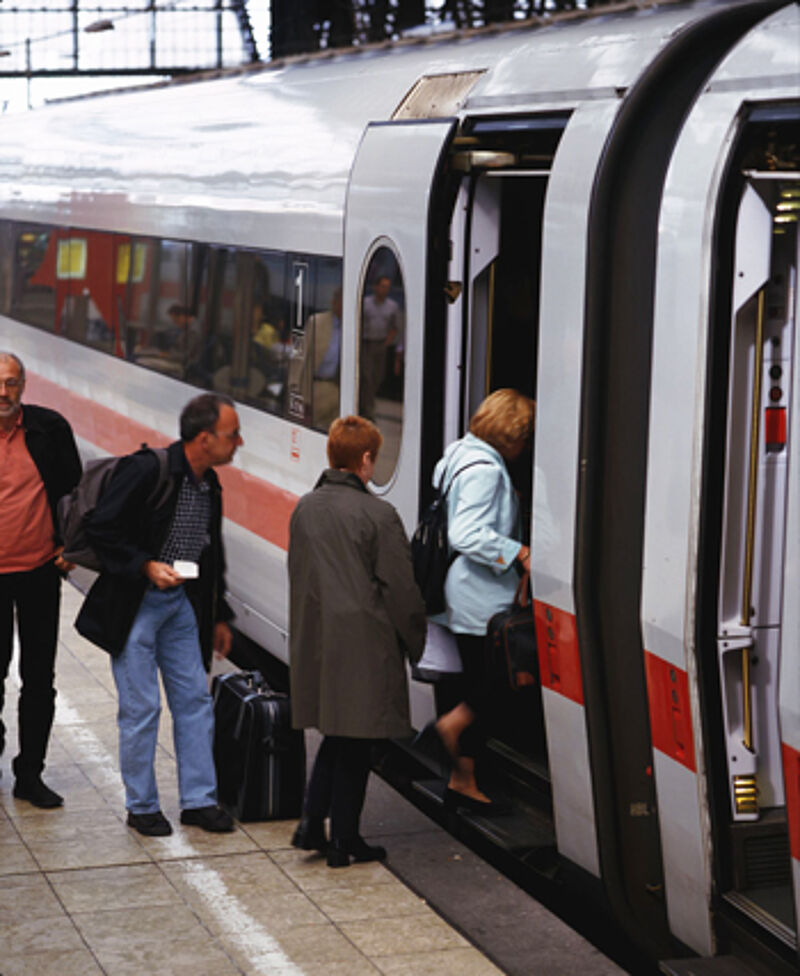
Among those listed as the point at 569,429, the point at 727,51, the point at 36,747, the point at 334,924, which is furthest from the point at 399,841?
the point at 727,51

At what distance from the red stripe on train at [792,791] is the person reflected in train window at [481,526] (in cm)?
192

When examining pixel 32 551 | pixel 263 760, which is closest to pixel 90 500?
pixel 32 551

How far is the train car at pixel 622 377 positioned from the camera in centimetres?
480

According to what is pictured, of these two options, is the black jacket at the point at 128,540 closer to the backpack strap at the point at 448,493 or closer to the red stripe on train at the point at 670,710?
the backpack strap at the point at 448,493

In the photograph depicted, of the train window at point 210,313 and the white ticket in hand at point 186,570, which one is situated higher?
the train window at point 210,313

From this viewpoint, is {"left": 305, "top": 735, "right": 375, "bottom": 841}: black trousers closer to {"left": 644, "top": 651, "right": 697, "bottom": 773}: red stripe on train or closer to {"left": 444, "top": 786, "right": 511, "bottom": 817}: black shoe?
{"left": 444, "top": 786, "right": 511, "bottom": 817}: black shoe

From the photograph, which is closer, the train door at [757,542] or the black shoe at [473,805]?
the train door at [757,542]

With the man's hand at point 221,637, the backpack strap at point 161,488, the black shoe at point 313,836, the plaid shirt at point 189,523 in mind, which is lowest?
the black shoe at point 313,836

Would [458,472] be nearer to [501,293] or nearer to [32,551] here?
[501,293]

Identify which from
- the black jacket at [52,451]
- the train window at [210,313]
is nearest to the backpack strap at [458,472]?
the black jacket at [52,451]

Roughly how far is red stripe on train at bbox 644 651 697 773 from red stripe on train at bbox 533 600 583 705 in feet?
1.16

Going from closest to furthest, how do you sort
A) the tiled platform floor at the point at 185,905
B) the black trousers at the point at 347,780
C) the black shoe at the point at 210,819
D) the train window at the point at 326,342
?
the tiled platform floor at the point at 185,905 < the black trousers at the point at 347,780 < the black shoe at the point at 210,819 < the train window at the point at 326,342

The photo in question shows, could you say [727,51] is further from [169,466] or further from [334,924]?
[334,924]

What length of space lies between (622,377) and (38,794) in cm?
298
